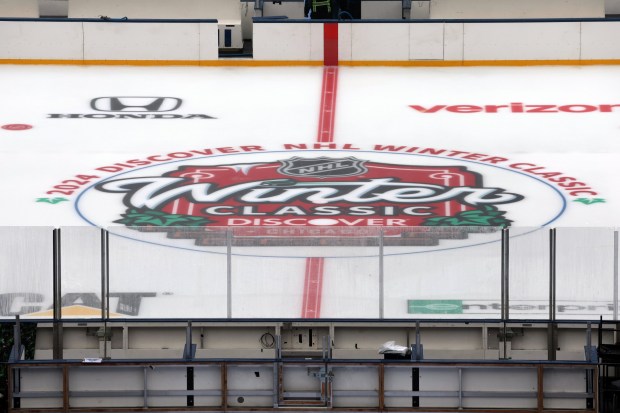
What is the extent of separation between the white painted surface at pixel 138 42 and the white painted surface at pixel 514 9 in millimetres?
4076

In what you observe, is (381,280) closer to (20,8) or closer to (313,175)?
(313,175)

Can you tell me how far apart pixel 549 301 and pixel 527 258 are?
32cm

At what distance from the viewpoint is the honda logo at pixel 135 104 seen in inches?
639

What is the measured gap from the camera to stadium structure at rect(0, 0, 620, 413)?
9.74m

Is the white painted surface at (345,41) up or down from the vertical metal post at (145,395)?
up

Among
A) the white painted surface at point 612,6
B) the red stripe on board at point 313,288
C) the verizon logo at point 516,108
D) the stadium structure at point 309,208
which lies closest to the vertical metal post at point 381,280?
the stadium structure at point 309,208

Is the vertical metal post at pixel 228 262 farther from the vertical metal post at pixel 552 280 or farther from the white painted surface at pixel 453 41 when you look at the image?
the white painted surface at pixel 453 41

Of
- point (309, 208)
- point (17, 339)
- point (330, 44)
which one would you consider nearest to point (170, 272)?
point (17, 339)

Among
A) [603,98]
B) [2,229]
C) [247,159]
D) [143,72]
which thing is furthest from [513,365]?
[143,72]

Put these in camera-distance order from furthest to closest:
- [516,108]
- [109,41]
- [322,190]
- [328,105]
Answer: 1. [109,41]
2. [328,105]
3. [516,108]
4. [322,190]

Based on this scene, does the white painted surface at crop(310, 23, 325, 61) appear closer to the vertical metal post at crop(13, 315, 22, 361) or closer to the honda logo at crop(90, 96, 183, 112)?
the honda logo at crop(90, 96, 183, 112)

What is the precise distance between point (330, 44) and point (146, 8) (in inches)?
151

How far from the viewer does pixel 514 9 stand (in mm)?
20547

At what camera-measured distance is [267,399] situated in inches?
386
